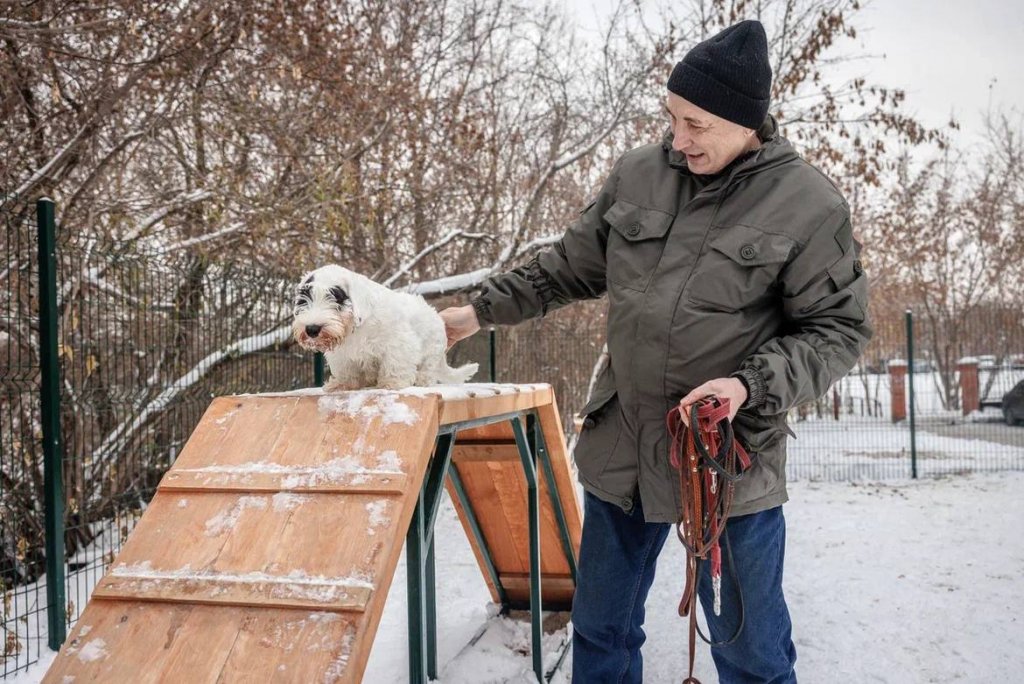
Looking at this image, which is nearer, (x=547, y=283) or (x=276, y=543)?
(x=276, y=543)

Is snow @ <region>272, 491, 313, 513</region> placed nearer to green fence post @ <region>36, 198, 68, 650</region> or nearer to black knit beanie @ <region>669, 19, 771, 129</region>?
black knit beanie @ <region>669, 19, 771, 129</region>

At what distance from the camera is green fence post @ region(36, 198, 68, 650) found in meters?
4.00

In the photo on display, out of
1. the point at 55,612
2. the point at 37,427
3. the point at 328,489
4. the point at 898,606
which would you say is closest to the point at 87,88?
the point at 37,427

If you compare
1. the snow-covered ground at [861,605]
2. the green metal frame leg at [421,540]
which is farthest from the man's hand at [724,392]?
the snow-covered ground at [861,605]

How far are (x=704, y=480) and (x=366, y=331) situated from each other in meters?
1.39

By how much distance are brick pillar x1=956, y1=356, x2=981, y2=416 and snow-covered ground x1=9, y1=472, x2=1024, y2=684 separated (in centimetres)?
399

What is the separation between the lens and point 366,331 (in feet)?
9.53

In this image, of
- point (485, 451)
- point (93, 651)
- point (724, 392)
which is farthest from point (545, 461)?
point (93, 651)

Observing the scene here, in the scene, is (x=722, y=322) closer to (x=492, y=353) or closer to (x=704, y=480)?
(x=704, y=480)

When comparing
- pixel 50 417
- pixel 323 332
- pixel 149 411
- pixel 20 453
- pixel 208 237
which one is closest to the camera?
pixel 323 332

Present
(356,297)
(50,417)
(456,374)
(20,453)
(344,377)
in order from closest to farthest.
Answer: (356,297) → (344,377) → (456,374) → (50,417) → (20,453)

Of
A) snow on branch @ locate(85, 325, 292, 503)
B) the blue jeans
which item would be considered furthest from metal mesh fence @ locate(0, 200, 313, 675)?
the blue jeans

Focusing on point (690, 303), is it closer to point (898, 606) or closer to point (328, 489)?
point (328, 489)

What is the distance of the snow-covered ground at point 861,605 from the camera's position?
3.95 meters
